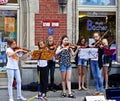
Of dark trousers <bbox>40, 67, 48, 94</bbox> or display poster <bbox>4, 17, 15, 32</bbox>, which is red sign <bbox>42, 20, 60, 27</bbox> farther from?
dark trousers <bbox>40, 67, 48, 94</bbox>

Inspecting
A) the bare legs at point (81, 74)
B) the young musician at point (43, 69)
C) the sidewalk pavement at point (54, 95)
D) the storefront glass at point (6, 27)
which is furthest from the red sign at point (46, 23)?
the young musician at point (43, 69)

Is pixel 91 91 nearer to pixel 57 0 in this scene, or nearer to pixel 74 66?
pixel 74 66

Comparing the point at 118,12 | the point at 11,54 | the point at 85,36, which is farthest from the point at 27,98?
the point at 118,12

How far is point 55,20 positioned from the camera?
1345 centimetres

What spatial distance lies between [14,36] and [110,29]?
3.42 m

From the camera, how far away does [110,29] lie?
46.0 feet

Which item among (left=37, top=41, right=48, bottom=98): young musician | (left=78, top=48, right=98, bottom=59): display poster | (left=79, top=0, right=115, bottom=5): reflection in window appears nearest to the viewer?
(left=37, top=41, right=48, bottom=98): young musician

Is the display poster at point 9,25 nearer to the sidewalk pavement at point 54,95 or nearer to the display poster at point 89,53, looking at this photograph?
the sidewalk pavement at point 54,95

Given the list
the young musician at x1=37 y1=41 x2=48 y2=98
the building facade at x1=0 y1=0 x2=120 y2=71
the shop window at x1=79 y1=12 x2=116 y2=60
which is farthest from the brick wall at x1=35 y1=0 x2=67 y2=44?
the young musician at x1=37 y1=41 x2=48 y2=98

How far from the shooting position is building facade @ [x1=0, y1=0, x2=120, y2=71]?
1341 centimetres

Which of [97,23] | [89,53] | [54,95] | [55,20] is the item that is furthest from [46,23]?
[89,53]

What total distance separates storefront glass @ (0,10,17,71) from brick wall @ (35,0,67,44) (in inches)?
38.2

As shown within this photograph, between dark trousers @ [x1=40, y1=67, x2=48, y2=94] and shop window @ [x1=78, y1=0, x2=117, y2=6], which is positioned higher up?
shop window @ [x1=78, y1=0, x2=117, y2=6]

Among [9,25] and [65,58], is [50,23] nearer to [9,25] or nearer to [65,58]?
[9,25]
